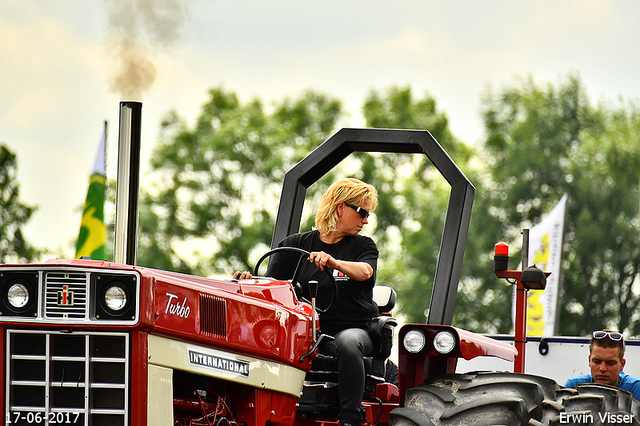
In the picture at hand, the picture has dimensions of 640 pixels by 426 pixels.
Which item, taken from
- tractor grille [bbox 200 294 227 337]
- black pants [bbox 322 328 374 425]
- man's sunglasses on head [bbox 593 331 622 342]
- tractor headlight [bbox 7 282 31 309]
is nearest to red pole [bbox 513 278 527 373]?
man's sunglasses on head [bbox 593 331 622 342]

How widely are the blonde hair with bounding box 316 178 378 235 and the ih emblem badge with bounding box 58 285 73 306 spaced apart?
1.77 meters

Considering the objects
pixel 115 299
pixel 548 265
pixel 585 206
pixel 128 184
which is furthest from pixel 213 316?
pixel 585 206

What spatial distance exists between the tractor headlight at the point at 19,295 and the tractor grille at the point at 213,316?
0.72 m

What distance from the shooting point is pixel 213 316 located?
4074mm

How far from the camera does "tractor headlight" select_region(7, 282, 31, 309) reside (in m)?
3.77

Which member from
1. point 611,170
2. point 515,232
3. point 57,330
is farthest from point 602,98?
point 57,330

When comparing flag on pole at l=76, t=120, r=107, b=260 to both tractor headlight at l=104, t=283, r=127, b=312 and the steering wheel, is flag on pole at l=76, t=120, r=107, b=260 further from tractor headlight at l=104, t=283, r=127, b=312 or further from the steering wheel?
tractor headlight at l=104, t=283, r=127, b=312

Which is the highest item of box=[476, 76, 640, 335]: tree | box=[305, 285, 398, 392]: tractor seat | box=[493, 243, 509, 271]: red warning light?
box=[476, 76, 640, 335]: tree

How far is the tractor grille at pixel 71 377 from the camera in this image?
3.79 metres

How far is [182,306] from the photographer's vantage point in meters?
3.93

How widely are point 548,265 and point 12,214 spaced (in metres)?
17.9

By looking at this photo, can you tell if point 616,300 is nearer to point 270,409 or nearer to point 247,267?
point 247,267

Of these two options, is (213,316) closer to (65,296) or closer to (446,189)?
(65,296)

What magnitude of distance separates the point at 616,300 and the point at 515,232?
3214mm
